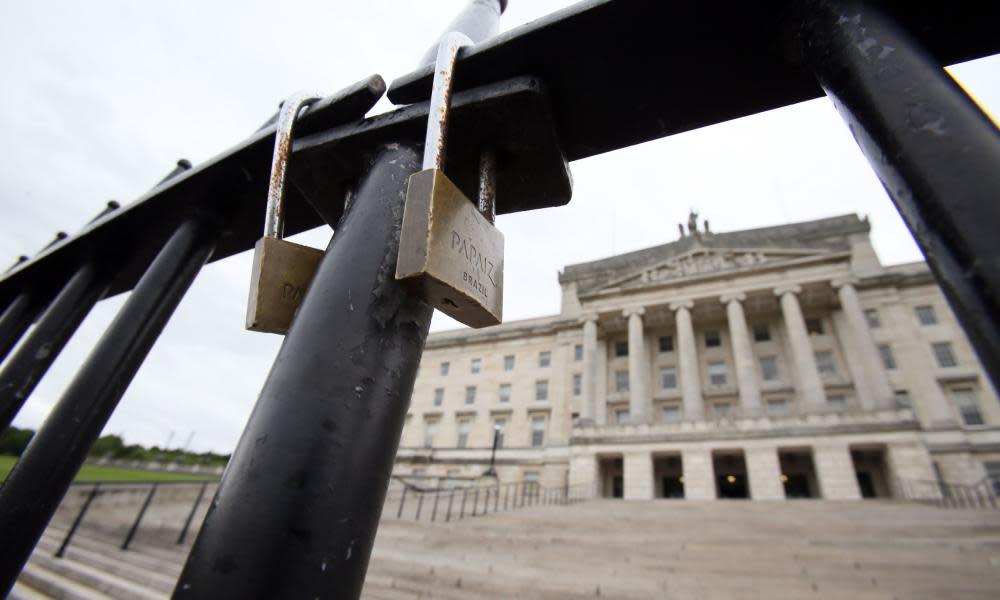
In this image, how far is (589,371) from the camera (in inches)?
1283

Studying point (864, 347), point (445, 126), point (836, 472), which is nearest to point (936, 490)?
point (836, 472)

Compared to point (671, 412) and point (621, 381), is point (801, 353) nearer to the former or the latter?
point (671, 412)

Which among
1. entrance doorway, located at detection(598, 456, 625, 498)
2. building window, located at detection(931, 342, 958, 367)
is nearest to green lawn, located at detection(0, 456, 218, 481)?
entrance doorway, located at detection(598, 456, 625, 498)

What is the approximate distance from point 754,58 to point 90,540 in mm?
10733

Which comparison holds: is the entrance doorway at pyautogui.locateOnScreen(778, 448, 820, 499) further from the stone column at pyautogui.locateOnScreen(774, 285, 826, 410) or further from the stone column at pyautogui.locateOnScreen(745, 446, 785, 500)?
the stone column at pyautogui.locateOnScreen(745, 446, 785, 500)

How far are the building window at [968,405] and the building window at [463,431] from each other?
34267mm

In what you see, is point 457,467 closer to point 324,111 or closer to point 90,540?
point 90,540

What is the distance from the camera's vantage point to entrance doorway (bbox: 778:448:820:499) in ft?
90.4

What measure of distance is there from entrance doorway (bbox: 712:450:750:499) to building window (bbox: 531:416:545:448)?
512 inches

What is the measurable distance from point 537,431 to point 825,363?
71.9 feet

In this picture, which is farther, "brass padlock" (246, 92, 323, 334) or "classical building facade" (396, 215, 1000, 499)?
"classical building facade" (396, 215, 1000, 499)

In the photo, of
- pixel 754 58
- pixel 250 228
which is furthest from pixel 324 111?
pixel 754 58

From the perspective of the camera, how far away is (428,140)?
1.24 m

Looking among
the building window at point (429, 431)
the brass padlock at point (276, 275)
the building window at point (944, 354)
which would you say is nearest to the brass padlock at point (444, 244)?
the brass padlock at point (276, 275)
